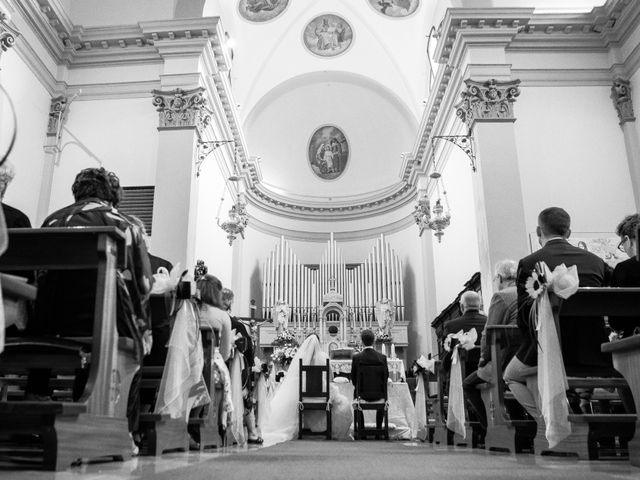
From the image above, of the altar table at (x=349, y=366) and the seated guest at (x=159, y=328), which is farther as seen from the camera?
the altar table at (x=349, y=366)

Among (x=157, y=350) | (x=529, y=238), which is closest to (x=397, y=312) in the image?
→ (x=529, y=238)

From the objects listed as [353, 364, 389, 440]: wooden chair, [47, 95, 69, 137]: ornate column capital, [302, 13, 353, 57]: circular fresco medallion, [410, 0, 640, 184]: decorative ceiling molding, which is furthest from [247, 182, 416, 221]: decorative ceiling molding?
[353, 364, 389, 440]: wooden chair

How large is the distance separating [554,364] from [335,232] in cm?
1473

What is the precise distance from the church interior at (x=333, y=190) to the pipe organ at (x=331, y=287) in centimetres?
6

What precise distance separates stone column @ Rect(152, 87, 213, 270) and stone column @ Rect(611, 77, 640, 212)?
6507 mm

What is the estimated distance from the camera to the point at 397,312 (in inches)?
636

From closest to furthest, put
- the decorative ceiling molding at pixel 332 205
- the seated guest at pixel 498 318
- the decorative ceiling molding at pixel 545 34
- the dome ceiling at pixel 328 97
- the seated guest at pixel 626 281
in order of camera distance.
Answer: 1. the seated guest at pixel 626 281
2. the seated guest at pixel 498 318
3. the decorative ceiling molding at pixel 545 34
4. the dome ceiling at pixel 328 97
5. the decorative ceiling molding at pixel 332 205

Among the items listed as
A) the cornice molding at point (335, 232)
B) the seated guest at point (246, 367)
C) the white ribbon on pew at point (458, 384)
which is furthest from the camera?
the cornice molding at point (335, 232)

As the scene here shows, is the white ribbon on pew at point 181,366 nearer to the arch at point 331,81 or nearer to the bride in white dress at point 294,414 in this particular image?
the bride in white dress at point 294,414

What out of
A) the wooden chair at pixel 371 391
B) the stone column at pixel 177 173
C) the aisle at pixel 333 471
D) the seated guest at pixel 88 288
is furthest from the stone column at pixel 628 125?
the seated guest at pixel 88 288

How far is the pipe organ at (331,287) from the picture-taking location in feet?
51.9

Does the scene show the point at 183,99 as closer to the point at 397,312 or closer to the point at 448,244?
the point at 448,244

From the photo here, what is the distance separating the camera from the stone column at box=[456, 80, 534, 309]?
891cm

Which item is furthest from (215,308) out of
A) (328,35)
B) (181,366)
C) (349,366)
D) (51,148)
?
(328,35)
